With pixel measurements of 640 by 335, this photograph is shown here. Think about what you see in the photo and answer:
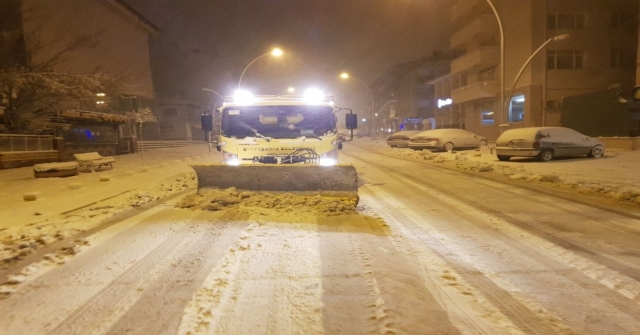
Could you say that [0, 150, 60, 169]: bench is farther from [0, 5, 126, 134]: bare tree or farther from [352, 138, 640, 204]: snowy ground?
[352, 138, 640, 204]: snowy ground

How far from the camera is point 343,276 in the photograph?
4.28 meters

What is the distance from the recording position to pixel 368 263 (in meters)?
4.65

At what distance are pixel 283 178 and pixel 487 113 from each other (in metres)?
36.8

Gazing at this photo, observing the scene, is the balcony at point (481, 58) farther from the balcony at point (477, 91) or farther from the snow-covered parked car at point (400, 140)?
the snow-covered parked car at point (400, 140)

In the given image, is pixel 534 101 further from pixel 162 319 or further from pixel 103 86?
pixel 162 319

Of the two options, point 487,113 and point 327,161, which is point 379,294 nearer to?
point 327,161

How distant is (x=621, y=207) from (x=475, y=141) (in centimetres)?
2104

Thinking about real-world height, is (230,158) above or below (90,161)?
above

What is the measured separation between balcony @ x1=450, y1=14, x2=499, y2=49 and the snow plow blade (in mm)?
36066

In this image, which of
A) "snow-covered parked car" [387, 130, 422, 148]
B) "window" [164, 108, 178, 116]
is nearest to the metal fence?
"snow-covered parked car" [387, 130, 422, 148]

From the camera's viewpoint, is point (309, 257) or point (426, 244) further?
point (426, 244)

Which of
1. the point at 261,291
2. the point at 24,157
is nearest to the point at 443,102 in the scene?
the point at 24,157

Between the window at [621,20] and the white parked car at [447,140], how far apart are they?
16.8 meters

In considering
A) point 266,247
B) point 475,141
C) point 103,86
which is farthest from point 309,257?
point 475,141
